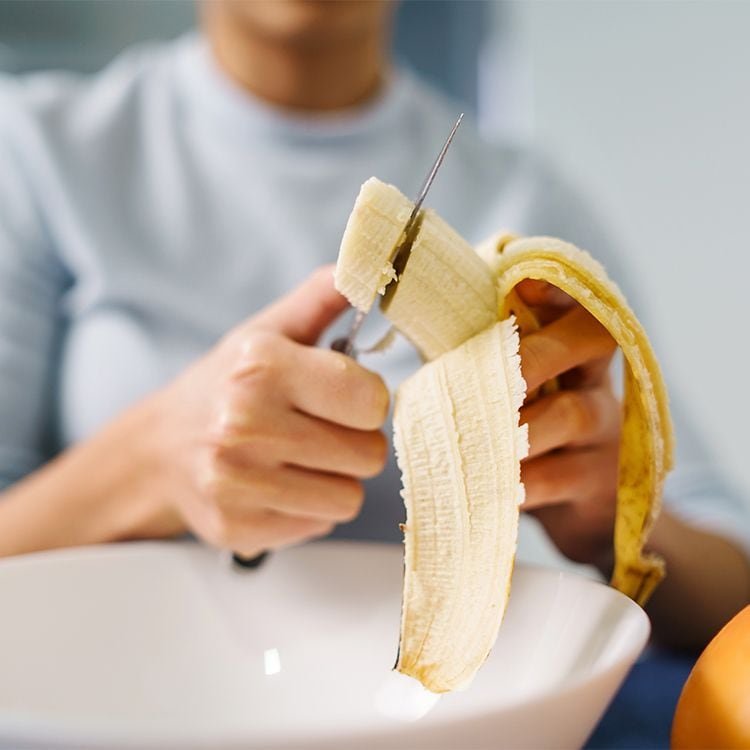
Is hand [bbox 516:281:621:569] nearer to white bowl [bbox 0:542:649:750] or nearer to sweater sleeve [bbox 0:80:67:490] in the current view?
white bowl [bbox 0:542:649:750]

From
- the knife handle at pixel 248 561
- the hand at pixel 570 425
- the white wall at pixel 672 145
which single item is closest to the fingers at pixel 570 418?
the hand at pixel 570 425

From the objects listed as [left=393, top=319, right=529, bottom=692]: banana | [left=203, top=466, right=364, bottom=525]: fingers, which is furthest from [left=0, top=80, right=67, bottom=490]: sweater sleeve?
[left=393, top=319, right=529, bottom=692]: banana

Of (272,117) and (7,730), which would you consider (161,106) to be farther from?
(7,730)

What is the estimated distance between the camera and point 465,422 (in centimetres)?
25

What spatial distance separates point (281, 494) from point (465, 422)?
0.35 ft

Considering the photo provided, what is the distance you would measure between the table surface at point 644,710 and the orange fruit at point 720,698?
62 millimetres

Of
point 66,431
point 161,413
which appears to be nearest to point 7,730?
point 161,413

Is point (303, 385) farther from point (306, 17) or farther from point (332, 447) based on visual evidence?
point (306, 17)

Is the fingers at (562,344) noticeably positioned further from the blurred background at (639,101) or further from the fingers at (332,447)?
the blurred background at (639,101)

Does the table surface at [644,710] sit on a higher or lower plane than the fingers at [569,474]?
lower

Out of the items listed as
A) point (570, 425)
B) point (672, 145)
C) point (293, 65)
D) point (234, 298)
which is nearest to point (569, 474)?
point (570, 425)

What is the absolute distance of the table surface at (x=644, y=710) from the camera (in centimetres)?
30

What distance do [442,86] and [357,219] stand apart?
1.30 m

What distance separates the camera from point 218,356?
1.15 feet
